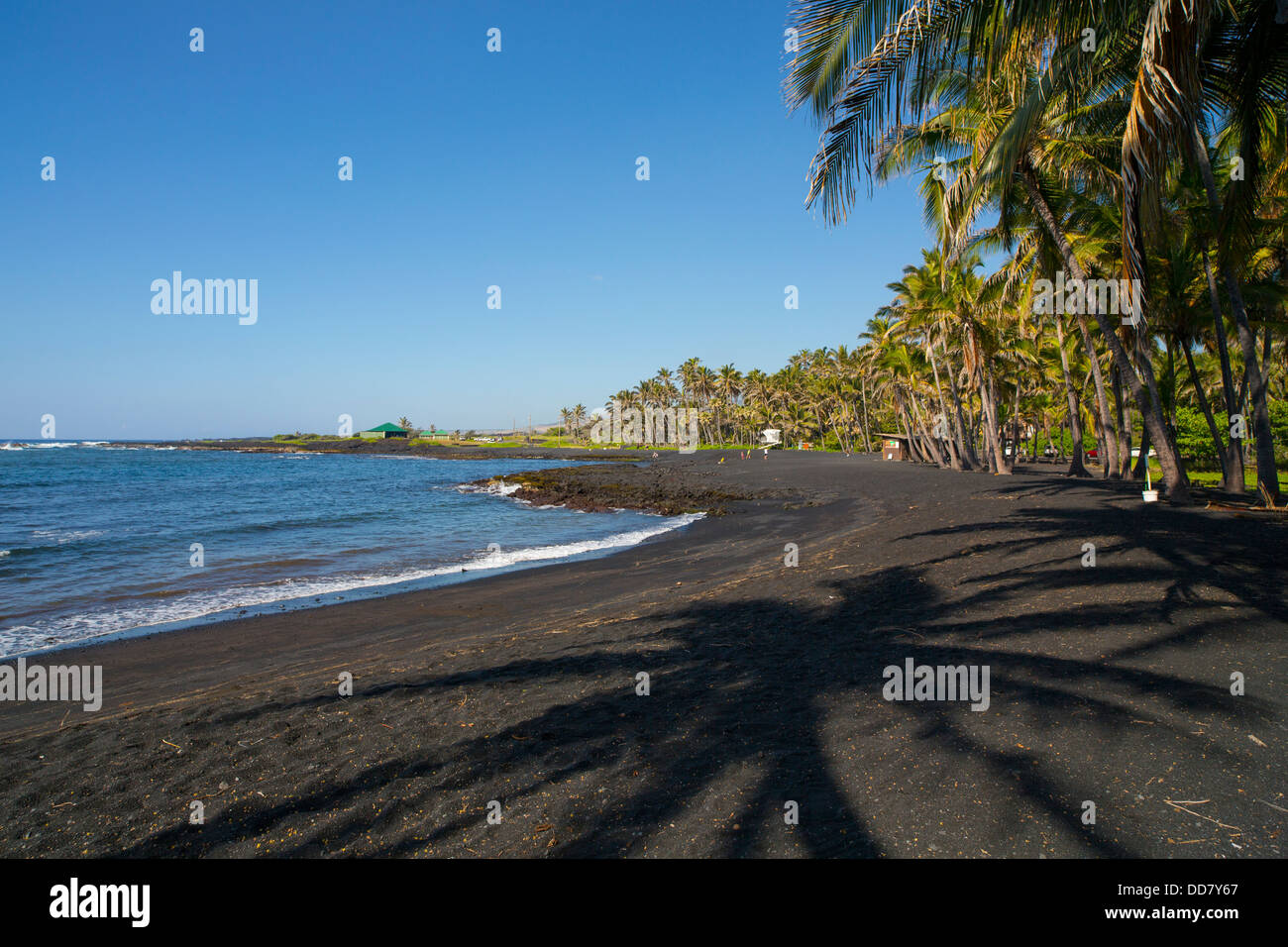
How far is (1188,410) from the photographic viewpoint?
40.0m

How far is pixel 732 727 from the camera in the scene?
5.37 metres

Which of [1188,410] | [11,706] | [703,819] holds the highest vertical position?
[1188,410]

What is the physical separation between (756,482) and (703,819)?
138 feet

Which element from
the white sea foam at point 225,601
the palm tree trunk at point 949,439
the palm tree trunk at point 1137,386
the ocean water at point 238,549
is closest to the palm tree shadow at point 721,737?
the white sea foam at point 225,601

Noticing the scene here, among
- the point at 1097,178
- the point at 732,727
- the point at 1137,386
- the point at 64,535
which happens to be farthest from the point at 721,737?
the point at 64,535

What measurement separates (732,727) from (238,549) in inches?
883

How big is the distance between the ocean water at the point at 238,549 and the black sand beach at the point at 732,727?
10.8 ft

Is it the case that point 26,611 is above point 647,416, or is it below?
below

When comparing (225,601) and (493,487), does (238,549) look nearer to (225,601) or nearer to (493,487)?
(225,601)

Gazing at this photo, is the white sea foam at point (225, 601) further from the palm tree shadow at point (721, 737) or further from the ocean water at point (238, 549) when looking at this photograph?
the palm tree shadow at point (721, 737)

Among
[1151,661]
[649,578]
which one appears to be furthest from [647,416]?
[1151,661]

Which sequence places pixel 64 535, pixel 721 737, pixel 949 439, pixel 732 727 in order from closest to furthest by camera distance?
pixel 721 737 < pixel 732 727 < pixel 64 535 < pixel 949 439
